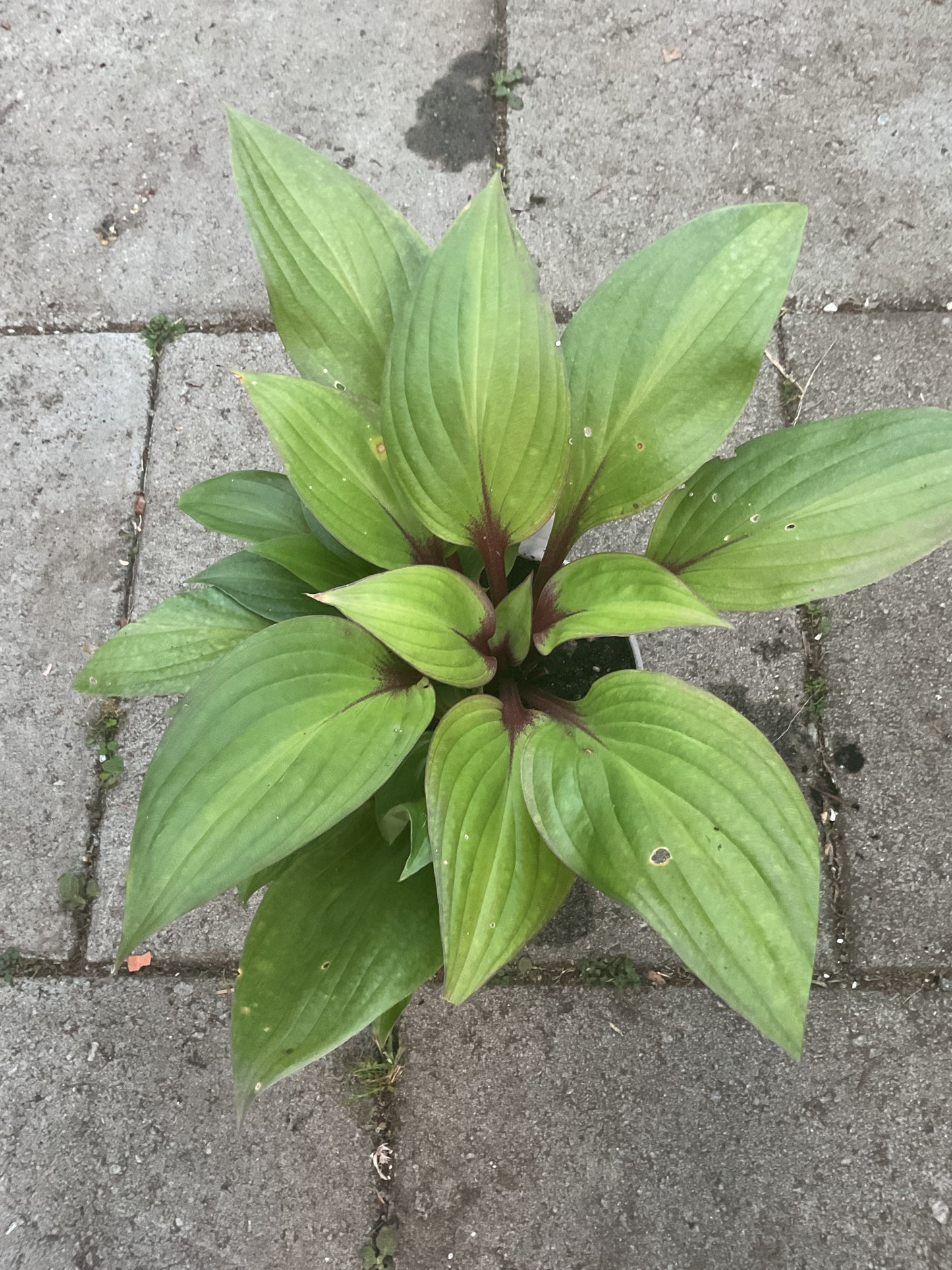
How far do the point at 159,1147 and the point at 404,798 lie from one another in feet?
2.67

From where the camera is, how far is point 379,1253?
4.04 feet

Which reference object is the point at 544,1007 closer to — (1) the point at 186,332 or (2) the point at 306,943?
(2) the point at 306,943

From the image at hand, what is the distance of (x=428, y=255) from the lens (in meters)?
0.87

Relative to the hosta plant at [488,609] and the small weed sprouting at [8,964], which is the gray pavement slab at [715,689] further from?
the small weed sprouting at [8,964]

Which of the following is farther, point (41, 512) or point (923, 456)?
point (41, 512)

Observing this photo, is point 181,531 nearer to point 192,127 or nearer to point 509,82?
point 192,127

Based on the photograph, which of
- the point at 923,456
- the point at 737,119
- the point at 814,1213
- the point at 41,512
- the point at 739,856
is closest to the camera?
the point at 739,856

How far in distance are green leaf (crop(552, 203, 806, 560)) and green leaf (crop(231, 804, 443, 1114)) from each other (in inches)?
18.6

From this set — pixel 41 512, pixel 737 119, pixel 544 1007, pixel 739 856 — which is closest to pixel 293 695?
pixel 739 856

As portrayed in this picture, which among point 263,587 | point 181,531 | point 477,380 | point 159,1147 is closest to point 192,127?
point 181,531

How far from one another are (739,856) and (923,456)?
1.37ft

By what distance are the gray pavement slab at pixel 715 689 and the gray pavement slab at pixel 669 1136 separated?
0.07 meters

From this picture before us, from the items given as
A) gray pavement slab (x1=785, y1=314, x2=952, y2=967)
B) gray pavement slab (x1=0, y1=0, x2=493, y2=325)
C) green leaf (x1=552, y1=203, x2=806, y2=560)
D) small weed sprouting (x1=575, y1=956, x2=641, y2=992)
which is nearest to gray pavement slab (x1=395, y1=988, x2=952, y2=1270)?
small weed sprouting (x1=575, y1=956, x2=641, y2=992)

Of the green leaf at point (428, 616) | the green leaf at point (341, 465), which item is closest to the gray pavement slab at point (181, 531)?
the green leaf at point (341, 465)
